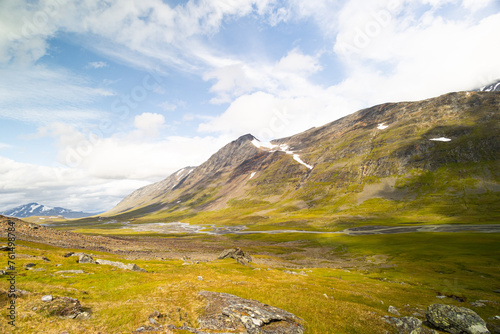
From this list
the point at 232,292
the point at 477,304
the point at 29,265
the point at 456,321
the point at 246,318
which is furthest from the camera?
the point at 29,265

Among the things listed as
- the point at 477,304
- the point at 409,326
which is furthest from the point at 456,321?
the point at 477,304

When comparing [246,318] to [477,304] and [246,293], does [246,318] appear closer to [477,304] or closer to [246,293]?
[246,293]

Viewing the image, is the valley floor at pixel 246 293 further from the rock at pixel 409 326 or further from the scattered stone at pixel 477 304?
the rock at pixel 409 326

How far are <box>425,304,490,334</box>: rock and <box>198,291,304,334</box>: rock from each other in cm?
1489

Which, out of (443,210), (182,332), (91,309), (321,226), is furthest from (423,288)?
(443,210)

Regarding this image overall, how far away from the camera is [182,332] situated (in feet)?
59.3

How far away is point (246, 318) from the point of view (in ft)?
68.1

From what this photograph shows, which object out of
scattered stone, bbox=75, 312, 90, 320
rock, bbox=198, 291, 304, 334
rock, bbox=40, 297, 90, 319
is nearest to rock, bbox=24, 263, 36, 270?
rock, bbox=40, 297, 90, 319

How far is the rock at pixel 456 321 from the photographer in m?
21.6

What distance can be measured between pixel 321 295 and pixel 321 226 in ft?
470

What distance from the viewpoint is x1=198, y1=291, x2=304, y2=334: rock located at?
65.3 feet

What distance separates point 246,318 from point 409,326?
57.1 feet

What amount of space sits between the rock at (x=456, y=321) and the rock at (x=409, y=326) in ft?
5.21

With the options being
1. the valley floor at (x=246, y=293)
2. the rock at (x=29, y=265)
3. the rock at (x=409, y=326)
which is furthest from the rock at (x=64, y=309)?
the rock at (x=409, y=326)
